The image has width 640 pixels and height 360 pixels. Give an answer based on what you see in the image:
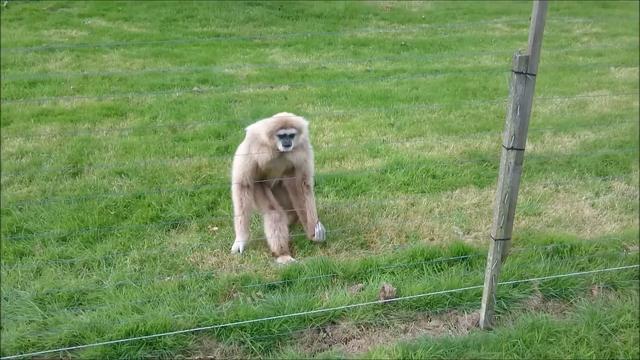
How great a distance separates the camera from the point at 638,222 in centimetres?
530

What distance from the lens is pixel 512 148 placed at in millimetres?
3547

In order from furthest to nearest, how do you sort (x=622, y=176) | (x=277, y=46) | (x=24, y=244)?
(x=277, y=46), (x=622, y=176), (x=24, y=244)

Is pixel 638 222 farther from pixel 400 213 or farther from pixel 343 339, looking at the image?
pixel 343 339

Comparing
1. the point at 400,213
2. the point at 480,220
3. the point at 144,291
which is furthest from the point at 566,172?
the point at 144,291

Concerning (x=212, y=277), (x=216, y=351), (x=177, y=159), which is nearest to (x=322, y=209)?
(x=212, y=277)

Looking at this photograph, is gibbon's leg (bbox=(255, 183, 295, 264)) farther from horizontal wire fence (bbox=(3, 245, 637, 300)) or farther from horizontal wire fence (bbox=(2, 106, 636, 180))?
horizontal wire fence (bbox=(2, 106, 636, 180))

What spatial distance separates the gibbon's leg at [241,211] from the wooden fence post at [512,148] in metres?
1.96

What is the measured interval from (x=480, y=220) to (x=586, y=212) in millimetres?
989

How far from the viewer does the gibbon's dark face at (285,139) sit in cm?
475

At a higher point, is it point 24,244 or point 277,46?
point 277,46

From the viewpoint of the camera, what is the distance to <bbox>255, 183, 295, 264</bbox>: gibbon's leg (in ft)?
15.5

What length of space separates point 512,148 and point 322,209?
226cm

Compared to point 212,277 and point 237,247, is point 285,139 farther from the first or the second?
point 212,277

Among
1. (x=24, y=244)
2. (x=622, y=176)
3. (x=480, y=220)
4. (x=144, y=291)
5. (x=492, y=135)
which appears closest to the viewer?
(x=144, y=291)
